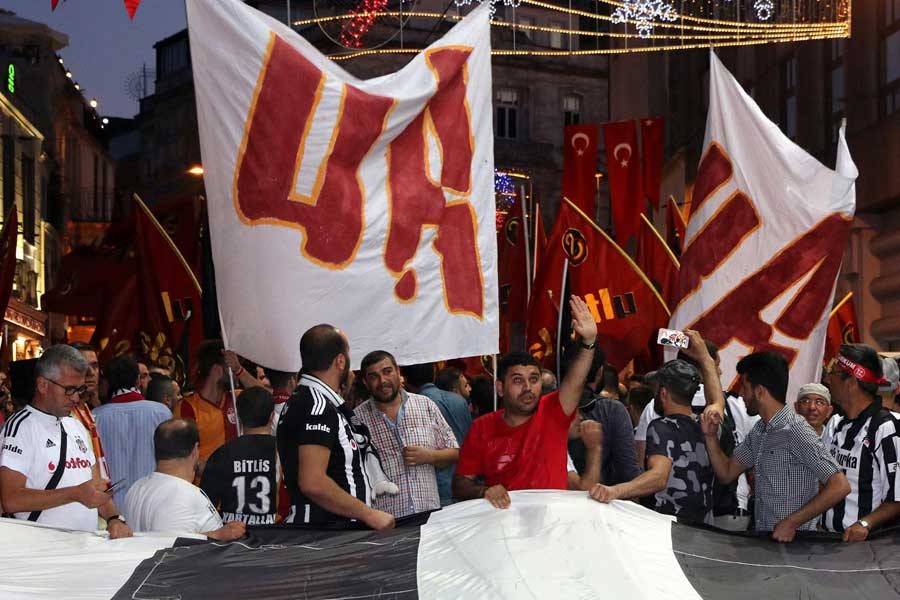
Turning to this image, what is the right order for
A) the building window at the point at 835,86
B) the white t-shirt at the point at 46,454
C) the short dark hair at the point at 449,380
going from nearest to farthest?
the white t-shirt at the point at 46,454, the short dark hair at the point at 449,380, the building window at the point at 835,86

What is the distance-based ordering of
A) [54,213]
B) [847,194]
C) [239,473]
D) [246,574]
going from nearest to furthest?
[246,574] < [239,473] < [847,194] < [54,213]

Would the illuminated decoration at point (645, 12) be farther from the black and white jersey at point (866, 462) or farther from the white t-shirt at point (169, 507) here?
the white t-shirt at point (169, 507)

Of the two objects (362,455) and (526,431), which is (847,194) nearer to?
(526,431)


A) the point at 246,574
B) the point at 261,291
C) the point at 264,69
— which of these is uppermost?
the point at 264,69

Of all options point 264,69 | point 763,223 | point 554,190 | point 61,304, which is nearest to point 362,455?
point 264,69

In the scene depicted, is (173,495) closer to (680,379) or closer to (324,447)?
(324,447)

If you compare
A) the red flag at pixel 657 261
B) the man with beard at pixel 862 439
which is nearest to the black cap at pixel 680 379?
the man with beard at pixel 862 439

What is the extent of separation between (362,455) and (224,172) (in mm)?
1933

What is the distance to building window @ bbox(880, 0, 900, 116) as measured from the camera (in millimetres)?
19188

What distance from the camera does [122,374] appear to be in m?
8.26

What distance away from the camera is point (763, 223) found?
10609 mm

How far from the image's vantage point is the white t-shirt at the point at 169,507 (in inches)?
243

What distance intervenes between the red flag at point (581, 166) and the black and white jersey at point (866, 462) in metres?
16.8

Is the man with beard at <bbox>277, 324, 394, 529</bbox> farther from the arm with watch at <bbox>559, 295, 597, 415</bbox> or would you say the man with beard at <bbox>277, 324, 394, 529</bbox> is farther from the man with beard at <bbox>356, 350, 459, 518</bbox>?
the man with beard at <bbox>356, 350, 459, 518</bbox>
